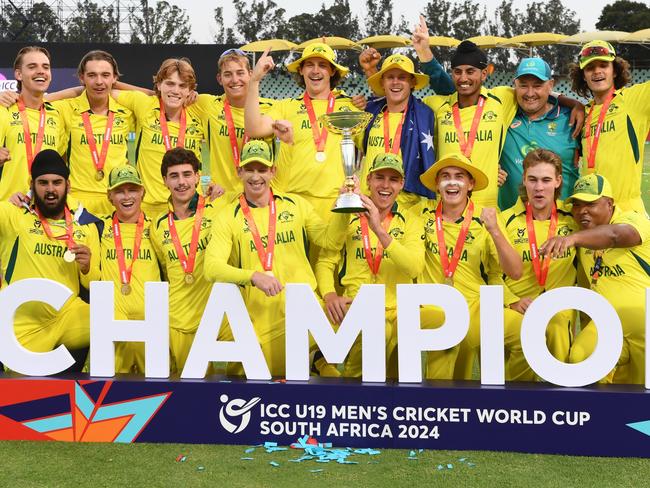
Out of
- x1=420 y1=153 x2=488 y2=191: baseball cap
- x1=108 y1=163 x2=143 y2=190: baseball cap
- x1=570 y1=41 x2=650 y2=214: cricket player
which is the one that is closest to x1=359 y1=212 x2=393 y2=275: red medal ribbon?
x1=420 y1=153 x2=488 y2=191: baseball cap

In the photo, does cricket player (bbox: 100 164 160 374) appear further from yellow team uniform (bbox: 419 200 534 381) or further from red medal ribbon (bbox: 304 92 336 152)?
yellow team uniform (bbox: 419 200 534 381)

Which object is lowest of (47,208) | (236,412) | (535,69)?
(236,412)

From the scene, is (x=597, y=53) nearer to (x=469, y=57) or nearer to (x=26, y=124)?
(x=469, y=57)

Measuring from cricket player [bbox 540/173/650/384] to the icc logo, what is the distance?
200 centimetres

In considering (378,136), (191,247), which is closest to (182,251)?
(191,247)

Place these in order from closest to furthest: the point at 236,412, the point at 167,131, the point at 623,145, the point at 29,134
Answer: the point at 236,412
the point at 623,145
the point at 29,134
the point at 167,131

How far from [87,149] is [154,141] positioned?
21.0 inches

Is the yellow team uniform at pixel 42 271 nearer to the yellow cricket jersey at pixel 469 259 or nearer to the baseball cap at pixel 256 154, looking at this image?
the baseball cap at pixel 256 154

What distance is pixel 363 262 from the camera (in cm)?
567

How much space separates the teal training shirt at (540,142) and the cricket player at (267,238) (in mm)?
1720

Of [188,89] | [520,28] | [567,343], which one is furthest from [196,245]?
[520,28]

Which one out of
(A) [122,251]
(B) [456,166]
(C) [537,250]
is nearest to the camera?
(C) [537,250]

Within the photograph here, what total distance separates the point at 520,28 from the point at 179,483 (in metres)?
48.4

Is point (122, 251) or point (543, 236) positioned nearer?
point (543, 236)
